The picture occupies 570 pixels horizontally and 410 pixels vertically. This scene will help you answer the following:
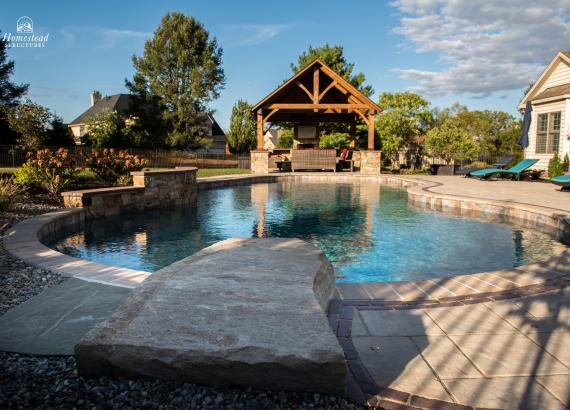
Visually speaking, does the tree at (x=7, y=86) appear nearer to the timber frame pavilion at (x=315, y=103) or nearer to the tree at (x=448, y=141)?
the timber frame pavilion at (x=315, y=103)

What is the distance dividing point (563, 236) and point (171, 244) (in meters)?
6.77

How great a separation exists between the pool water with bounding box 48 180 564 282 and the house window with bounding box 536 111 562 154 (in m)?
10.1

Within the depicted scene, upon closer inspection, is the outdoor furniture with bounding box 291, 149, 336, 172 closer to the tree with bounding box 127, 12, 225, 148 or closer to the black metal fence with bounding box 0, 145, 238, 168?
the black metal fence with bounding box 0, 145, 238, 168

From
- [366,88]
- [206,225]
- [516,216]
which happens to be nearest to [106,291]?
[206,225]

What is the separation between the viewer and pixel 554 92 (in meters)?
16.8

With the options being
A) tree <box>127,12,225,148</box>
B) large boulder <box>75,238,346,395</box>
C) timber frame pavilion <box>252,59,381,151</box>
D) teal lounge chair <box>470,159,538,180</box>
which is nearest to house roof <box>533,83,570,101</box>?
teal lounge chair <box>470,159,538,180</box>

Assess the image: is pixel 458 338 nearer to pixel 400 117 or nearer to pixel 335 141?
pixel 400 117

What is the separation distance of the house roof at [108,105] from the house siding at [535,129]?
39.6m

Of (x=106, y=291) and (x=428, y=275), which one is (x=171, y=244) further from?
(x=428, y=275)

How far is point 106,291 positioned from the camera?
11.5 ft

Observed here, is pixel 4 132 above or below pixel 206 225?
above

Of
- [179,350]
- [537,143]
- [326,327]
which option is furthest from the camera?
[537,143]

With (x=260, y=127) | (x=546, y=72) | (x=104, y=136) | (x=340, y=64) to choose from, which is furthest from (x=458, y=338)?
(x=340, y=64)

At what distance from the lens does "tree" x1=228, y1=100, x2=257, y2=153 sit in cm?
4181
